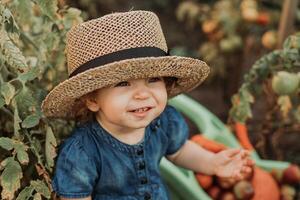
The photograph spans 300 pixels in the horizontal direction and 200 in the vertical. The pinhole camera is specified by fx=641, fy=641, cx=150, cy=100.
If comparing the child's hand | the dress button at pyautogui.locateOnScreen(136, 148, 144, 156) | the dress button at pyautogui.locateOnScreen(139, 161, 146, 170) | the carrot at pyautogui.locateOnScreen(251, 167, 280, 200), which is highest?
the dress button at pyautogui.locateOnScreen(136, 148, 144, 156)

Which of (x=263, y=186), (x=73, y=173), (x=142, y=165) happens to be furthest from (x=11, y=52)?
(x=263, y=186)

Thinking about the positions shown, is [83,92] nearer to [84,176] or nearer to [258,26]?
[84,176]

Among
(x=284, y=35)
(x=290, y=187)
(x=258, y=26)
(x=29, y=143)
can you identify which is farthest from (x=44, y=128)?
(x=258, y=26)

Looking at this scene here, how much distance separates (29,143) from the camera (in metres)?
1.60

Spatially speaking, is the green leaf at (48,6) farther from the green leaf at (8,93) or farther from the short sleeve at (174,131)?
the short sleeve at (174,131)

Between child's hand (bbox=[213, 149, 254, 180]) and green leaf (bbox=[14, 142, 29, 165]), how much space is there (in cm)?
55

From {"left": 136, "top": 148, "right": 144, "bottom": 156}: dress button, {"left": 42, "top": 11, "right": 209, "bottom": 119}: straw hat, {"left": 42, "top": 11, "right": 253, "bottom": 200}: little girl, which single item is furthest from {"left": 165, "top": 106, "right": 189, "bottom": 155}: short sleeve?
{"left": 42, "top": 11, "right": 209, "bottom": 119}: straw hat

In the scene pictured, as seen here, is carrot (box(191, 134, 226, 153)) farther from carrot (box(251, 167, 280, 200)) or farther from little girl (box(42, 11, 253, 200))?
little girl (box(42, 11, 253, 200))

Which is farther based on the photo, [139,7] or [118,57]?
[139,7]

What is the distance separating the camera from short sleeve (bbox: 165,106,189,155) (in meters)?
1.73

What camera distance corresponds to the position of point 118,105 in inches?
57.1

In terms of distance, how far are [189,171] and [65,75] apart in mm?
511

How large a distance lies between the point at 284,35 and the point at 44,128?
4.79ft

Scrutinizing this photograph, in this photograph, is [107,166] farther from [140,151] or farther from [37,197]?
[37,197]
